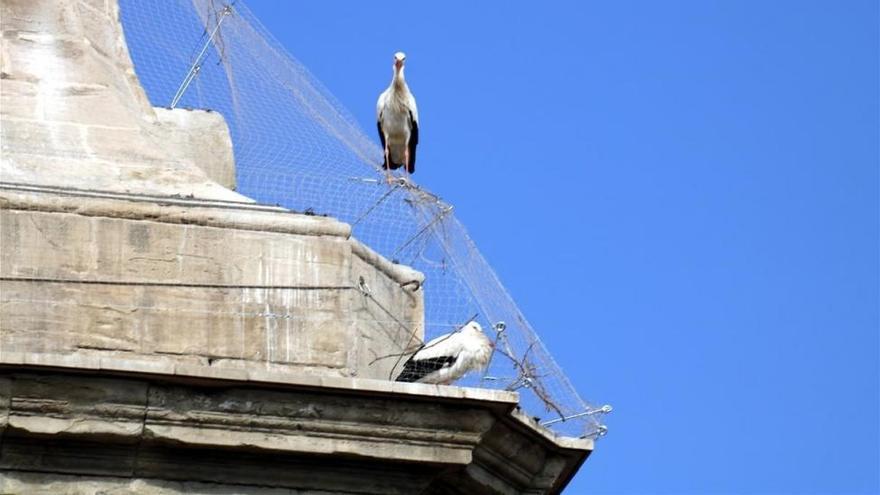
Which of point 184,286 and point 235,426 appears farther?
point 184,286

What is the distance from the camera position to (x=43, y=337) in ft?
58.0

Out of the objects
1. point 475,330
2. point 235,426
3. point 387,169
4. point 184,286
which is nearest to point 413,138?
point 387,169

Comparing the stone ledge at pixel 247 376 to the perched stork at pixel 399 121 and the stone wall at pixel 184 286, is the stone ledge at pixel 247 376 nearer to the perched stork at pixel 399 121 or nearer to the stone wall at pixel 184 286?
the stone wall at pixel 184 286

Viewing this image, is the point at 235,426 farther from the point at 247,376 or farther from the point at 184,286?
the point at 184,286

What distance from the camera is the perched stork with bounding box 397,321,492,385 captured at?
1856cm

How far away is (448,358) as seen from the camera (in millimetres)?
18609

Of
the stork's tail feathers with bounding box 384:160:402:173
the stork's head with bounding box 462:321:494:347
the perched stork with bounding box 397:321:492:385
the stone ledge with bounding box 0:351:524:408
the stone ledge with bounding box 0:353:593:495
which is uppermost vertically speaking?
the stork's tail feathers with bounding box 384:160:402:173

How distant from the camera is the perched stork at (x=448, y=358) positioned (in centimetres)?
1856

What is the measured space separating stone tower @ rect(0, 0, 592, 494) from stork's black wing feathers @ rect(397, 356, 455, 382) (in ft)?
0.45

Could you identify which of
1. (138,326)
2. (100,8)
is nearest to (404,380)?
(138,326)

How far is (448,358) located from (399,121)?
289 inches

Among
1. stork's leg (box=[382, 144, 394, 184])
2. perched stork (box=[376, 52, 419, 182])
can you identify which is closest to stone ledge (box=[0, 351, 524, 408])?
stork's leg (box=[382, 144, 394, 184])

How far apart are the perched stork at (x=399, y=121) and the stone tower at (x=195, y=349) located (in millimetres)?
5385

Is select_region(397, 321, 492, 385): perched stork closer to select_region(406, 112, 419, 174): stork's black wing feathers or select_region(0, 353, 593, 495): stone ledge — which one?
select_region(0, 353, 593, 495): stone ledge
